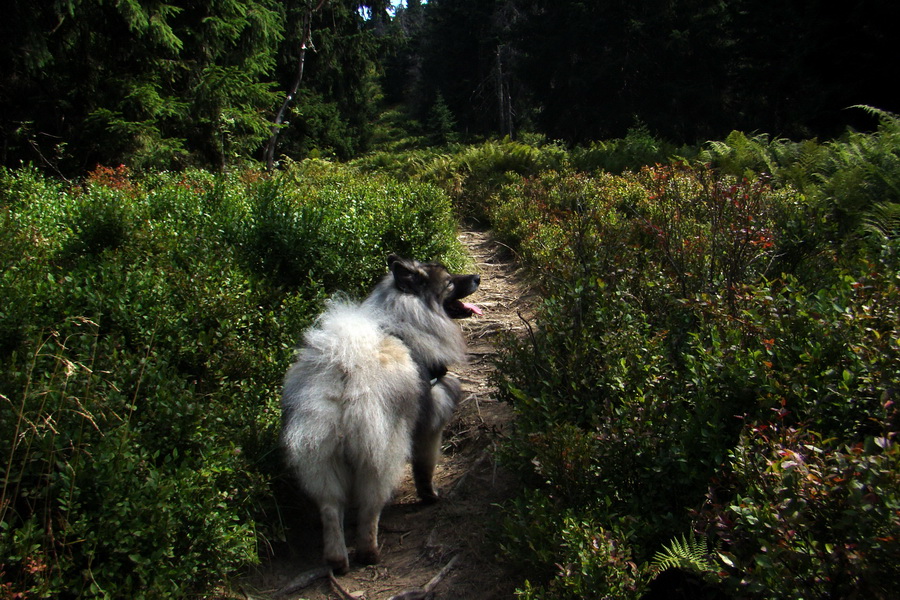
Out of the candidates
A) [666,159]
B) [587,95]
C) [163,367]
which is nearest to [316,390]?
Result: [163,367]

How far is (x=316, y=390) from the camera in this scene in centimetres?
338

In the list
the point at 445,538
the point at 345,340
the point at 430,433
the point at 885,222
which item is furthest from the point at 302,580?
the point at 885,222

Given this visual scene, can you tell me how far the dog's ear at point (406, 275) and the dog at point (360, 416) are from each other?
27 cm

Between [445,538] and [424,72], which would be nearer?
[445,538]

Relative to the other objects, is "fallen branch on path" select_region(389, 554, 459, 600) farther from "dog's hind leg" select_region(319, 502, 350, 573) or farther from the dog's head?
the dog's head

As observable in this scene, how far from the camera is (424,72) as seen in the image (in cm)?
4425

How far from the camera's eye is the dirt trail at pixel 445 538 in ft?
10.6

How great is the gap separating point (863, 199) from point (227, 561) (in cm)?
577

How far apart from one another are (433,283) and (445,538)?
68.7 inches

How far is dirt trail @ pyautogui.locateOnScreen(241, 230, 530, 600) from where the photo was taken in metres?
3.22

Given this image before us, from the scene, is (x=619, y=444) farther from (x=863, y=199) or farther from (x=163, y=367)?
(x=863, y=199)

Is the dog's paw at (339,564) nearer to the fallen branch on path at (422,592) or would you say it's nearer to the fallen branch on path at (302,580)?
the fallen branch on path at (302,580)

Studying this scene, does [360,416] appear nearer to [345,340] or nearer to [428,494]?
[345,340]

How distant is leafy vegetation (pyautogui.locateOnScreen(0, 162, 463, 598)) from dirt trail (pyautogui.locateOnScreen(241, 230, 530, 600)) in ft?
0.98
